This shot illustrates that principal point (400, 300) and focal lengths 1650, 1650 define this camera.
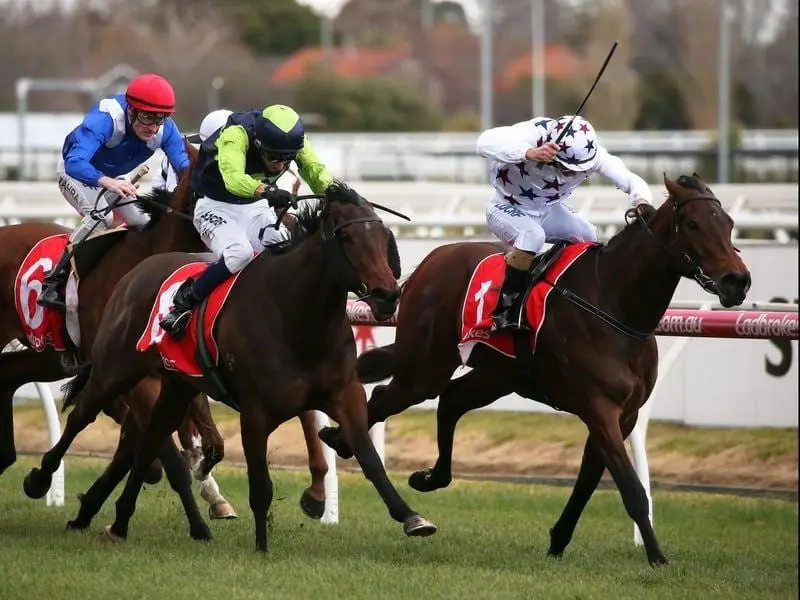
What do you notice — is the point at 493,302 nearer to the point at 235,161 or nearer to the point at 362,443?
the point at 362,443

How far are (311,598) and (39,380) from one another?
3.36 meters

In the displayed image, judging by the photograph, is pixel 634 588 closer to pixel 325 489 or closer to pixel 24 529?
pixel 325 489

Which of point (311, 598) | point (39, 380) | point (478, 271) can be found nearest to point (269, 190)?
point (478, 271)

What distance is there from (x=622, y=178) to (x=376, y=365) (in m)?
1.57

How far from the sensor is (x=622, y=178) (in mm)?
7488

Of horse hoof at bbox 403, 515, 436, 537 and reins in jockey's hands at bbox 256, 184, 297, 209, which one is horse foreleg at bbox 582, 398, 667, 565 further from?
reins in jockey's hands at bbox 256, 184, 297, 209

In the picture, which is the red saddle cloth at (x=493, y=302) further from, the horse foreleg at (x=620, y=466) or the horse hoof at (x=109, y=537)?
the horse hoof at (x=109, y=537)

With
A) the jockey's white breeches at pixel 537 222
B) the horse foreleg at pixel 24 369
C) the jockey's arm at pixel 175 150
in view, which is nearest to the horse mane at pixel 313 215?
the jockey's white breeches at pixel 537 222

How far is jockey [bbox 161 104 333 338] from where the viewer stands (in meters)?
7.12

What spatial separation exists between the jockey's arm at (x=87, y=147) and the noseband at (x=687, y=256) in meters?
2.81

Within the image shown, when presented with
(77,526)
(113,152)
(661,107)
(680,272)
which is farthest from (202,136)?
(661,107)

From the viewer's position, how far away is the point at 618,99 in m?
54.2

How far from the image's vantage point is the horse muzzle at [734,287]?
6719 mm

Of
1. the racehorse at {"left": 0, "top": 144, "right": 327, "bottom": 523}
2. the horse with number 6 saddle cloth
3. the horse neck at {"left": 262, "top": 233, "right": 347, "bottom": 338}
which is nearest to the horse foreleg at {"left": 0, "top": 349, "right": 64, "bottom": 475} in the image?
the racehorse at {"left": 0, "top": 144, "right": 327, "bottom": 523}
